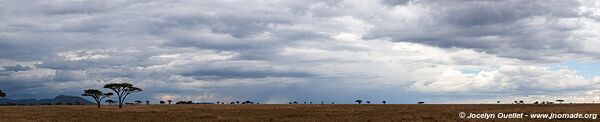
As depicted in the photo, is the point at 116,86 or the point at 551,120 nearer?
the point at 551,120

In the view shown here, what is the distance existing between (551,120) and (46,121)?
5093 cm

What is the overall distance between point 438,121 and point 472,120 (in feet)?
11.1

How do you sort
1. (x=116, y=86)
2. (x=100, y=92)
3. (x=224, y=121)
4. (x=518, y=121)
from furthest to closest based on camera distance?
(x=100, y=92)
(x=116, y=86)
(x=224, y=121)
(x=518, y=121)

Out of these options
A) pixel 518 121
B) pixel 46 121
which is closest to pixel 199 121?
pixel 46 121

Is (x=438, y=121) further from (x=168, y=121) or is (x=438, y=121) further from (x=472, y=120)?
(x=168, y=121)

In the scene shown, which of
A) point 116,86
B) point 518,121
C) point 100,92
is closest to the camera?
point 518,121

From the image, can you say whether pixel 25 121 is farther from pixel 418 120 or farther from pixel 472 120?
pixel 472 120

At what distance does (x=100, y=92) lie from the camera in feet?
498

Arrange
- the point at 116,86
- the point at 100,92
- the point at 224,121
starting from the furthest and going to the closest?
the point at 100,92
the point at 116,86
the point at 224,121

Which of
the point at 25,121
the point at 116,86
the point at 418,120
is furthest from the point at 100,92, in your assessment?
the point at 418,120

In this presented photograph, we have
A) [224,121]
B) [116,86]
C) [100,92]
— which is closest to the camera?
[224,121]

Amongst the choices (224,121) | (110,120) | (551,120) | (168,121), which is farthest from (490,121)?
(110,120)

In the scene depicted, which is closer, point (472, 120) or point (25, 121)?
point (472, 120)

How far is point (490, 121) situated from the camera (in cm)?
5553
